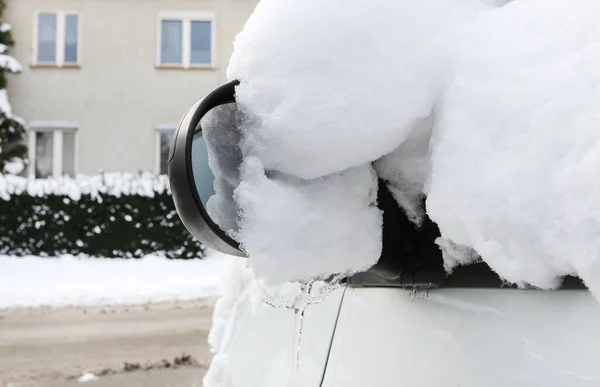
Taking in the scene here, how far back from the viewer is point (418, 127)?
3.11ft

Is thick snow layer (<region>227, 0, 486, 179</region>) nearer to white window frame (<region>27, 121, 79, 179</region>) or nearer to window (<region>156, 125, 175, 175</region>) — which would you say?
window (<region>156, 125, 175, 175</region>)

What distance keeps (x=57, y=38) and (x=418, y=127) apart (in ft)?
49.8

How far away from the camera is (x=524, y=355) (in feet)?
2.68

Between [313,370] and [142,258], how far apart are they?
10.4 m

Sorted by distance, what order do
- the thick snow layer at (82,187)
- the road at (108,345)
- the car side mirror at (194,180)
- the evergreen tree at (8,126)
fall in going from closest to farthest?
the car side mirror at (194,180), the road at (108,345), the thick snow layer at (82,187), the evergreen tree at (8,126)

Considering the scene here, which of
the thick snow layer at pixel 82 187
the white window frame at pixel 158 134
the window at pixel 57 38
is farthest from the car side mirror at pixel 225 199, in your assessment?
the window at pixel 57 38

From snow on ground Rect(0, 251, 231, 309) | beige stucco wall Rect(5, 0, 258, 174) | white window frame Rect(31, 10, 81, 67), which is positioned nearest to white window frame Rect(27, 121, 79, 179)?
beige stucco wall Rect(5, 0, 258, 174)

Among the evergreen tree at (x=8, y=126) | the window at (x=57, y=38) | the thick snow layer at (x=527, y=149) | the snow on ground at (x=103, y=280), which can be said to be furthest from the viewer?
the window at (x=57, y=38)

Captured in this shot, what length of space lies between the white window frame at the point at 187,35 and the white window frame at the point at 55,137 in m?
2.40

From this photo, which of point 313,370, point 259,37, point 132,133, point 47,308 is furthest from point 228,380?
point 132,133

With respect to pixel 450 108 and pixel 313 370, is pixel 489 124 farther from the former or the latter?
pixel 313 370

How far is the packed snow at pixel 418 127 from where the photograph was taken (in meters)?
0.77

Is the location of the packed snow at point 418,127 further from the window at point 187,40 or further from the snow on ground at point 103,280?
the window at point 187,40

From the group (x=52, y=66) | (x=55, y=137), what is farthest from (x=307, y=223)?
(x=52, y=66)
